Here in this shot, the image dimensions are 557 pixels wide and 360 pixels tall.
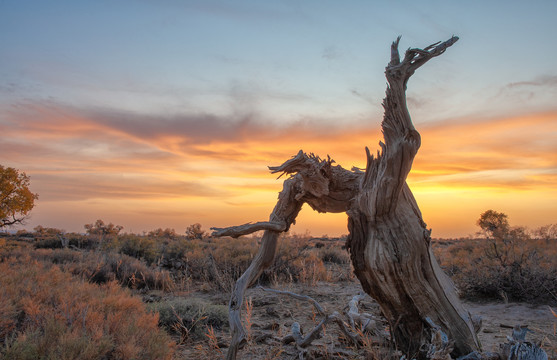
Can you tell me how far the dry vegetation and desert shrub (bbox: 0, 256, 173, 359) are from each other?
0.01 m

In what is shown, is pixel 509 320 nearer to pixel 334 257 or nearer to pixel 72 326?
pixel 72 326

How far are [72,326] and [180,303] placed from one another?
249 centimetres

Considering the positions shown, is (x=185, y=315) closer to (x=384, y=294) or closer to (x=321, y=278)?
(x=384, y=294)

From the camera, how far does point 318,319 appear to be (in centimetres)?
705

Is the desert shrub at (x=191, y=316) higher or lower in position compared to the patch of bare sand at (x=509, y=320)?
lower

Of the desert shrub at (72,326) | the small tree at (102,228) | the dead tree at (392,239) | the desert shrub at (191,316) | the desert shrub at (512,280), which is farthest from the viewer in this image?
the small tree at (102,228)

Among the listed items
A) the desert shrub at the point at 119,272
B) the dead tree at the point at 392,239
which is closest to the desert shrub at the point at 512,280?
the dead tree at the point at 392,239

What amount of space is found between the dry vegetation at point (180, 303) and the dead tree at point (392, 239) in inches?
26.9

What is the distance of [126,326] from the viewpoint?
514 cm

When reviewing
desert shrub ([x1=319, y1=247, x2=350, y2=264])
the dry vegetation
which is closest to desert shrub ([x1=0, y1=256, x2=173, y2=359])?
the dry vegetation

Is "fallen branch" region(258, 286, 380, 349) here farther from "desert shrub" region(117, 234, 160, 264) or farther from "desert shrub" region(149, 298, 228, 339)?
"desert shrub" region(117, 234, 160, 264)

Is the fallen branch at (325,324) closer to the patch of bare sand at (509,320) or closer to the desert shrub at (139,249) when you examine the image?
the patch of bare sand at (509,320)

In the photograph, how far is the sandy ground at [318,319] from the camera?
17.3 ft

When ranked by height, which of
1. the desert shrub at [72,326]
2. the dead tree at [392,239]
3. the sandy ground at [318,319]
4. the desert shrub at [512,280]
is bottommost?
the sandy ground at [318,319]
